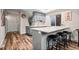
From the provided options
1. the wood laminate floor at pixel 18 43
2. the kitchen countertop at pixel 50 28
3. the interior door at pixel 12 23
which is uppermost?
the interior door at pixel 12 23

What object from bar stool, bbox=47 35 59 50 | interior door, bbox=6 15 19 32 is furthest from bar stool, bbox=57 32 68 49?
interior door, bbox=6 15 19 32

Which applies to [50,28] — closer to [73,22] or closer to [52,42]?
[52,42]

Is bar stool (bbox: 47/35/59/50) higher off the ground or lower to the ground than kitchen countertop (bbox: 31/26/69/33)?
lower

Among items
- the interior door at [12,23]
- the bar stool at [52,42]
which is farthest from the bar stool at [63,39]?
the interior door at [12,23]

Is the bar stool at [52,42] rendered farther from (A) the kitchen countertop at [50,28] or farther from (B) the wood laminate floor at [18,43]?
(B) the wood laminate floor at [18,43]

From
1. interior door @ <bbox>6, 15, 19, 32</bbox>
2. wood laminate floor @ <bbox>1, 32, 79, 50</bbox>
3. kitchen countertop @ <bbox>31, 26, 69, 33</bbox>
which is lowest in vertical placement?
wood laminate floor @ <bbox>1, 32, 79, 50</bbox>

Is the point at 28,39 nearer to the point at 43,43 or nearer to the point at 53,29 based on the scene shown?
the point at 43,43

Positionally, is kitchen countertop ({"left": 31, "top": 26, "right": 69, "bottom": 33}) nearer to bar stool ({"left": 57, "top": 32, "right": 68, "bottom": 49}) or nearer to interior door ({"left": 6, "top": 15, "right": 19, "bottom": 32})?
bar stool ({"left": 57, "top": 32, "right": 68, "bottom": 49})

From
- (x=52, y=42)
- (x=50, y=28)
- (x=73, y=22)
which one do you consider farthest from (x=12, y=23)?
(x=73, y=22)

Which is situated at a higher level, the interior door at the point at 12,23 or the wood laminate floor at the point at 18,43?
the interior door at the point at 12,23

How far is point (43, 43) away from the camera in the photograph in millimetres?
2445

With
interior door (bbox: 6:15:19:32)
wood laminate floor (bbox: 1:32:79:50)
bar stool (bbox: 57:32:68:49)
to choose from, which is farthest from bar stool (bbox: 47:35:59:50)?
interior door (bbox: 6:15:19:32)

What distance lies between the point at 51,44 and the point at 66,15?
1.96 ft
